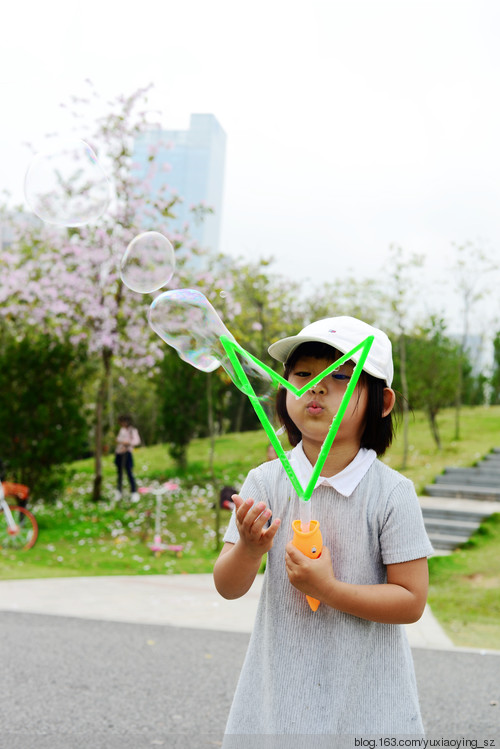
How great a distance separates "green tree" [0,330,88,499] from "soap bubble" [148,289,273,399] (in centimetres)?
831

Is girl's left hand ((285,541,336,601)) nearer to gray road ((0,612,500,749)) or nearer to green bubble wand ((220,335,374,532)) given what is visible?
green bubble wand ((220,335,374,532))

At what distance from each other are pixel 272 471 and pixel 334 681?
17.6 inches

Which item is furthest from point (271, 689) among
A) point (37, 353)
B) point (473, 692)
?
point (37, 353)

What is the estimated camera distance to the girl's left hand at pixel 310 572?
4.21 ft

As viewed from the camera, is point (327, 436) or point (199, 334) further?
point (199, 334)

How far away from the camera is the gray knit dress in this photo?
1.37 meters

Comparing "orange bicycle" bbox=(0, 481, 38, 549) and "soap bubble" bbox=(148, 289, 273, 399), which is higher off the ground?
"soap bubble" bbox=(148, 289, 273, 399)

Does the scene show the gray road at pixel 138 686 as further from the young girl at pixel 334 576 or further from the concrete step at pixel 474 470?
the concrete step at pixel 474 470

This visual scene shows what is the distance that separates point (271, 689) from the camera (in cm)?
140

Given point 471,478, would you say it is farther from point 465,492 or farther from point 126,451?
point 126,451

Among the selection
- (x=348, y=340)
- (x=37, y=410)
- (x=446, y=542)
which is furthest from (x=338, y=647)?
(x=37, y=410)

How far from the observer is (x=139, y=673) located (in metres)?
3.85

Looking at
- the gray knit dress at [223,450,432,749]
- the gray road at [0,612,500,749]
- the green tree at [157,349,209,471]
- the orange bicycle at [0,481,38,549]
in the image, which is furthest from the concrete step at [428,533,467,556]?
the gray knit dress at [223,450,432,749]

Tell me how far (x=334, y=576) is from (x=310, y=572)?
105 mm
